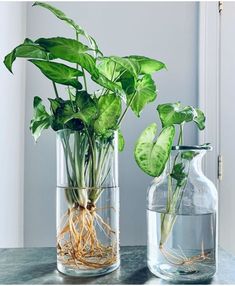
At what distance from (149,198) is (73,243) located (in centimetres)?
22

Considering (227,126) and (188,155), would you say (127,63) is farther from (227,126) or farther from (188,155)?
(227,126)

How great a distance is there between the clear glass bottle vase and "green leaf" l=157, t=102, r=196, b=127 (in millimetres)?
65

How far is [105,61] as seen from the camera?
708 millimetres

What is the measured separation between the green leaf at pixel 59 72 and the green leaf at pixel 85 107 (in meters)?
0.03

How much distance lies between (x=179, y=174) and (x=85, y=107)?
278mm

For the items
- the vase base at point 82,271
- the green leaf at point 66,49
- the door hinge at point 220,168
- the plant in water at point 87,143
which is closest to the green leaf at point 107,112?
the plant in water at point 87,143

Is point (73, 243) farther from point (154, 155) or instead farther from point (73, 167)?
point (154, 155)

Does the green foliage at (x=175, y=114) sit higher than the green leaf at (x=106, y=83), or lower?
lower

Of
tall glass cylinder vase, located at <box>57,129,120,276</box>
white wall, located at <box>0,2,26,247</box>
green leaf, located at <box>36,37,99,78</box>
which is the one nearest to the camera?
green leaf, located at <box>36,37,99,78</box>

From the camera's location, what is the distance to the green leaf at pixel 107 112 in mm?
700

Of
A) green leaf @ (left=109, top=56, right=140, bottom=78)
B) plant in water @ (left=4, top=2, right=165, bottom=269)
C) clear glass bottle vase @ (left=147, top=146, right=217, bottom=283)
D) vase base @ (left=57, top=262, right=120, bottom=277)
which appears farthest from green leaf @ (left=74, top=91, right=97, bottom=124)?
vase base @ (left=57, top=262, right=120, bottom=277)

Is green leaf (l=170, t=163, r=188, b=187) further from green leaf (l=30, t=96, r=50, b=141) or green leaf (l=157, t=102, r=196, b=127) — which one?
green leaf (l=30, t=96, r=50, b=141)

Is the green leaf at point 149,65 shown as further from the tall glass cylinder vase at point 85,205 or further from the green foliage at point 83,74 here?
the tall glass cylinder vase at point 85,205

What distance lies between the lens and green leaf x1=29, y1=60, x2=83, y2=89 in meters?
0.66
